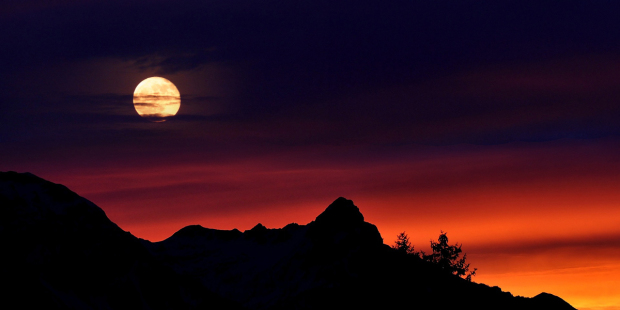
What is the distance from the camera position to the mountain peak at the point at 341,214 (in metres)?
120

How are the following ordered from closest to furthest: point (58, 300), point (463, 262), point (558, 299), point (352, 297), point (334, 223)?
point (58, 300)
point (352, 297)
point (334, 223)
point (558, 299)
point (463, 262)

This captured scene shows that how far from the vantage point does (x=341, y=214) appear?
12088 cm

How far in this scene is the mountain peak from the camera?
120 metres

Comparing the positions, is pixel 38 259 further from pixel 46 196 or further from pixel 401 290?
pixel 401 290

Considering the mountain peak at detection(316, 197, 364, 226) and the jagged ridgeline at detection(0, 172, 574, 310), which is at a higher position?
the mountain peak at detection(316, 197, 364, 226)

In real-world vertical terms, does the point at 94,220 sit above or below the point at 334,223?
below

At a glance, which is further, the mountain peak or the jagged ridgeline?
the mountain peak

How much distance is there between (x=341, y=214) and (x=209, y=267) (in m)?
30.7

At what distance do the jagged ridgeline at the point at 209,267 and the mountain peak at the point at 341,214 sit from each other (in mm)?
173

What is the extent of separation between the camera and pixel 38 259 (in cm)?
7844

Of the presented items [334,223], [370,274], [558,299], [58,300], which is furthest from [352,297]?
[58,300]

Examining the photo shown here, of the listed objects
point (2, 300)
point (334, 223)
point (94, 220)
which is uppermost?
point (334, 223)

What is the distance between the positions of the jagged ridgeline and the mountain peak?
0.17 metres

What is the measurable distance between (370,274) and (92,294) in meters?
48.8
